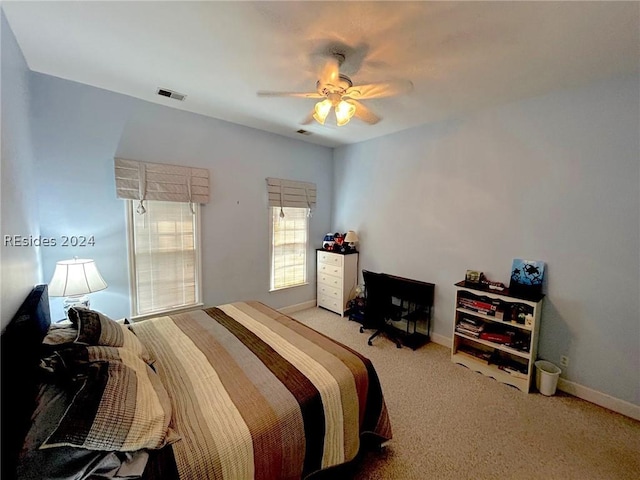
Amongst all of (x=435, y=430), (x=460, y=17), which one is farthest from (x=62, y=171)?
(x=435, y=430)

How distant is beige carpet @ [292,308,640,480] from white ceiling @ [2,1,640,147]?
2.68 metres

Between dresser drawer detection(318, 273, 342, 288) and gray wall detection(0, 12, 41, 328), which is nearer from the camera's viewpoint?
gray wall detection(0, 12, 41, 328)

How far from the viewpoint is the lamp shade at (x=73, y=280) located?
2.03 metres

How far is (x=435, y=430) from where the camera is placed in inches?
76.0

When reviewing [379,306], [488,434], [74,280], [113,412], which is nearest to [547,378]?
[488,434]

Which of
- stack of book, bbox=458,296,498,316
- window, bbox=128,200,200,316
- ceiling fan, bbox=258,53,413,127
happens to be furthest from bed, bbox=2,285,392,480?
ceiling fan, bbox=258,53,413,127

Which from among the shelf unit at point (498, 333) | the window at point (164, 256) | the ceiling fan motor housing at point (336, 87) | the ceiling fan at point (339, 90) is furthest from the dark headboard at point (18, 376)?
the shelf unit at point (498, 333)

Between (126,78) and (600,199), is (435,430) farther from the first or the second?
(126,78)

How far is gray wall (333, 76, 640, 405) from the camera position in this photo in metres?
2.10

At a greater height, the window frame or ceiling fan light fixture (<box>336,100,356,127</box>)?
ceiling fan light fixture (<box>336,100,356,127</box>)

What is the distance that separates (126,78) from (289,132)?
186 centimetres

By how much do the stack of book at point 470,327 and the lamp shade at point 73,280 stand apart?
11.2ft

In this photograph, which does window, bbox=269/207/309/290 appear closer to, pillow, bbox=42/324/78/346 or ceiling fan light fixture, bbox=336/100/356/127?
ceiling fan light fixture, bbox=336/100/356/127

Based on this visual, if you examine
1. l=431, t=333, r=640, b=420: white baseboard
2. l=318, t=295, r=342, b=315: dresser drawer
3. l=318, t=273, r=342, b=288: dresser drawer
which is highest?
l=318, t=273, r=342, b=288: dresser drawer
